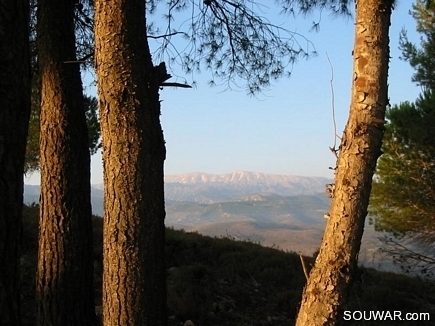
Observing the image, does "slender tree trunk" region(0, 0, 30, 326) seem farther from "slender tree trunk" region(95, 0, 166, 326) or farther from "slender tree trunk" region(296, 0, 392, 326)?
"slender tree trunk" region(296, 0, 392, 326)

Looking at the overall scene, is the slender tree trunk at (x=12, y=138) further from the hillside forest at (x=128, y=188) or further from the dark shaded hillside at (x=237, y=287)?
the dark shaded hillside at (x=237, y=287)

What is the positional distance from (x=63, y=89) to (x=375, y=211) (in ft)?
23.7

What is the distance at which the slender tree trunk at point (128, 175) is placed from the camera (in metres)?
2.75

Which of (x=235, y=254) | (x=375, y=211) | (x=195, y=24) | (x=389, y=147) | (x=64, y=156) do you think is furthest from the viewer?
(x=375, y=211)

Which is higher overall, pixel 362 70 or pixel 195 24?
pixel 195 24

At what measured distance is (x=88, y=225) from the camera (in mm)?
3916

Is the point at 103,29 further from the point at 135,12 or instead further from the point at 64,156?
the point at 64,156

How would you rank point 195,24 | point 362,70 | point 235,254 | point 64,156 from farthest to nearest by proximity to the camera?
point 235,254
point 195,24
point 64,156
point 362,70

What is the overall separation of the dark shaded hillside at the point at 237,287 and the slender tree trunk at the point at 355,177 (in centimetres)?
190

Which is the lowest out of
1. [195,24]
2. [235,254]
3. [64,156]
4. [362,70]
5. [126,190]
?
[235,254]

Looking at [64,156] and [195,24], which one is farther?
[195,24]

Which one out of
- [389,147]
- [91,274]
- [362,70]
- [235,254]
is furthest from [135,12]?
[389,147]

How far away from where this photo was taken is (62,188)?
3.80 m

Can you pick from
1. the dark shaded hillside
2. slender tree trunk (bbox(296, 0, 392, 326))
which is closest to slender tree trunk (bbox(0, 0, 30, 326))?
slender tree trunk (bbox(296, 0, 392, 326))
